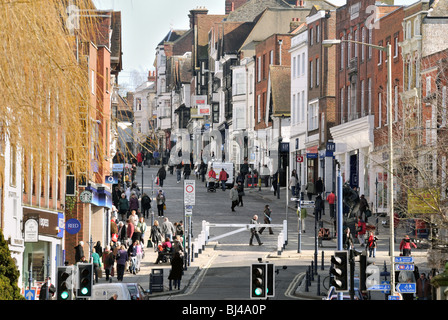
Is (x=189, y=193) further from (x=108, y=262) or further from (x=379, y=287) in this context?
(x=379, y=287)

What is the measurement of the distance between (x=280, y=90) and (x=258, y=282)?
6661 cm

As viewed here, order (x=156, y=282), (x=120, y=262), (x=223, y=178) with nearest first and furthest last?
(x=156, y=282), (x=120, y=262), (x=223, y=178)

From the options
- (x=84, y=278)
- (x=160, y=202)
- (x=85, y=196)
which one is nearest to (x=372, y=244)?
(x=85, y=196)

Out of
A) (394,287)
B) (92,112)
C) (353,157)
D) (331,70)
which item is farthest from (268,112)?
(92,112)

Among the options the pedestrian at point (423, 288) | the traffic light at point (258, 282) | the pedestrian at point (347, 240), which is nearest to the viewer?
the traffic light at point (258, 282)

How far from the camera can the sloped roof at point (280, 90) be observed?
88.4m

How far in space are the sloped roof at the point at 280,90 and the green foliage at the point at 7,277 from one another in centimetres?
7029

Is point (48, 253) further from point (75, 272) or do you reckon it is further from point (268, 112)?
point (268, 112)

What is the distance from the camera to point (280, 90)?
3499 inches

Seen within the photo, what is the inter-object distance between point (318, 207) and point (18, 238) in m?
20.4

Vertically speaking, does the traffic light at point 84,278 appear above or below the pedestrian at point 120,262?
above

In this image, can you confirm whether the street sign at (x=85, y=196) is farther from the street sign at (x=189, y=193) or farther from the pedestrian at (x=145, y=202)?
the pedestrian at (x=145, y=202)

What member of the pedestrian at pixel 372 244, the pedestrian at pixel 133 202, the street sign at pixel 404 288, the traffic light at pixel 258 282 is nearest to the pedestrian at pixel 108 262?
the pedestrian at pixel 372 244

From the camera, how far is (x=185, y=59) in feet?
504
